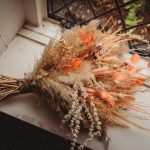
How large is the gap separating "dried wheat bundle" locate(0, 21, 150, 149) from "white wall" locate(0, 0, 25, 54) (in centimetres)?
24

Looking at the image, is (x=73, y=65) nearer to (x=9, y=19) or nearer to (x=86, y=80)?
(x=86, y=80)

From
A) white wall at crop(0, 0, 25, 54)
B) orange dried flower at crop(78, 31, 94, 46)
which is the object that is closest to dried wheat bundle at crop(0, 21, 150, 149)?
orange dried flower at crop(78, 31, 94, 46)

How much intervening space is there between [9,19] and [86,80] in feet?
1.61

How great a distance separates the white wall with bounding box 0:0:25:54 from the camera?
47.6 inches

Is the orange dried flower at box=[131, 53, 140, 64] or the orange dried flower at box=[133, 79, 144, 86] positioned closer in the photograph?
the orange dried flower at box=[133, 79, 144, 86]

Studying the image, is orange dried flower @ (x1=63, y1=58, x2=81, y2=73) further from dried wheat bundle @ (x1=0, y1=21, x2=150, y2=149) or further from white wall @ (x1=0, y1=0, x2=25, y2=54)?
white wall @ (x1=0, y1=0, x2=25, y2=54)

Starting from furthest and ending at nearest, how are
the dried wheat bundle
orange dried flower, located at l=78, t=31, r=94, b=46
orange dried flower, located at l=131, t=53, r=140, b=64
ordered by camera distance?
orange dried flower, located at l=131, t=53, r=140, b=64 < orange dried flower, located at l=78, t=31, r=94, b=46 < the dried wheat bundle

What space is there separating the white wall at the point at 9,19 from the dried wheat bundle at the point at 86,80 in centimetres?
24

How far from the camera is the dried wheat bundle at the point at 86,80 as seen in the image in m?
1.11

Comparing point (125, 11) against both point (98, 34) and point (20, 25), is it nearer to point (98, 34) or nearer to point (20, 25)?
point (98, 34)

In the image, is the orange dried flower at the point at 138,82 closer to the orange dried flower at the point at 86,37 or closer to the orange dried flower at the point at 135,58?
the orange dried flower at the point at 135,58

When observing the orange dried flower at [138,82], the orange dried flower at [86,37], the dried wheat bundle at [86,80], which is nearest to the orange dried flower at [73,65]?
the dried wheat bundle at [86,80]

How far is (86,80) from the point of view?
1.14m

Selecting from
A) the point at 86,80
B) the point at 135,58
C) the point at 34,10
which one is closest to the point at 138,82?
the point at 135,58
